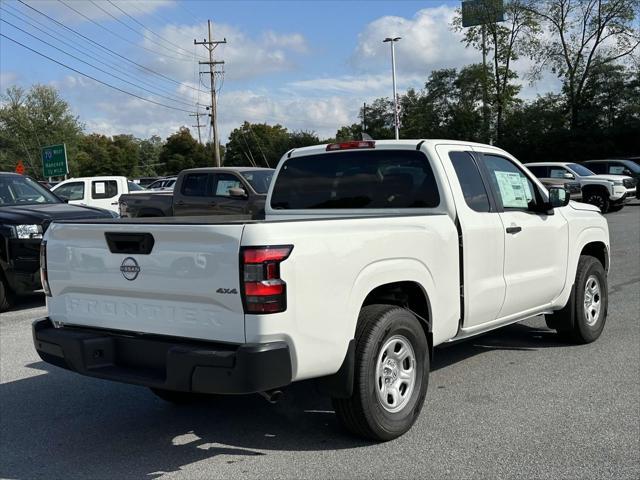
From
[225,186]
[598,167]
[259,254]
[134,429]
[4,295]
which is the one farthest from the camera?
[598,167]

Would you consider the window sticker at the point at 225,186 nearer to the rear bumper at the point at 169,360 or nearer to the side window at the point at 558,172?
the rear bumper at the point at 169,360

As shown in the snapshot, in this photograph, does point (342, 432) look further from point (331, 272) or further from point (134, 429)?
point (134, 429)

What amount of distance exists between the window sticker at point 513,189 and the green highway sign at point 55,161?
32.1 metres

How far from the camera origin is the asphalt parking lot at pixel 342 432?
3887mm

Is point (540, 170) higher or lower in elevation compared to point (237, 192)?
higher

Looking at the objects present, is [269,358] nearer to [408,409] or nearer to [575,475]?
[408,409]

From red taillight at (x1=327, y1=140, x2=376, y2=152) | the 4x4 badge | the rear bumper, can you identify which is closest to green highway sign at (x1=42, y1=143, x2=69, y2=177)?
red taillight at (x1=327, y1=140, x2=376, y2=152)

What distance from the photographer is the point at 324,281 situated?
369 cm

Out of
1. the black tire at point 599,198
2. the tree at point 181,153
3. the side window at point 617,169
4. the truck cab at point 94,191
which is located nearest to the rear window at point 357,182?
the truck cab at point 94,191

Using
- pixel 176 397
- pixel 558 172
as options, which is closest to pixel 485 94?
pixel 558 172

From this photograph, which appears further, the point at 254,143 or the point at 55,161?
the point at 254,143

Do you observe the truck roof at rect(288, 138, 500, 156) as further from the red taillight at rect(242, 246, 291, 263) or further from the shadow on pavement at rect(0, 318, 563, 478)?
the red taillight at rect(242, 246, 291, 263)

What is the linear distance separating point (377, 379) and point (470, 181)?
1919 mm

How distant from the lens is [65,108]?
242ft
